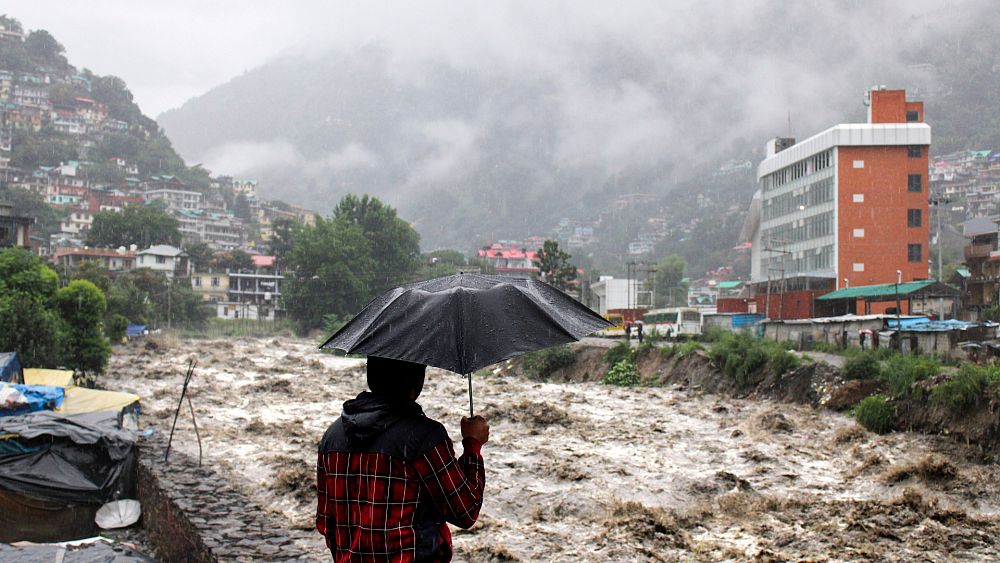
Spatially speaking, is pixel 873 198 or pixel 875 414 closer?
pixel 875 414

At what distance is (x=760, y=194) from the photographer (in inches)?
2329

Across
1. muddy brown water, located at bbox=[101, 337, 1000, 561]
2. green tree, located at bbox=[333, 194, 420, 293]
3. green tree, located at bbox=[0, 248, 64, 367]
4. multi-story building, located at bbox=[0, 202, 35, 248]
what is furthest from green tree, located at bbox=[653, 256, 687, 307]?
green tree, located at bbox=[0, 248, 64, 367]

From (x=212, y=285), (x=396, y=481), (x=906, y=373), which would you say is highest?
(x=212, y=285)

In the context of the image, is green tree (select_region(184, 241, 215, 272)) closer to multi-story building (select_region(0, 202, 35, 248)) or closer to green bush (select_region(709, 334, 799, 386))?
multi-story building (select_region(0, 202, 35, 248))

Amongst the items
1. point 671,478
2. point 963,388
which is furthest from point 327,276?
point 963,388

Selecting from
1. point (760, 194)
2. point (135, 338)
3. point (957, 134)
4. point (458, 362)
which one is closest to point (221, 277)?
point (135, 338)

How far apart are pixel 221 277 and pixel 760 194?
52.9 metres

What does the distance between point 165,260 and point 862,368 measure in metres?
71.7

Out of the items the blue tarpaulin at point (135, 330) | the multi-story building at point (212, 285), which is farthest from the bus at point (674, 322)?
the multi-story building at point (212, 285)

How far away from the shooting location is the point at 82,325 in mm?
26969

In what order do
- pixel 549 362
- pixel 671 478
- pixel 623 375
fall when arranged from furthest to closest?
pixel 549 362 → pixel 623 375 → pixel 671 478

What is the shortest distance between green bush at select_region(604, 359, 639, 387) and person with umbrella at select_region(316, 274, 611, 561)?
28.9 metres

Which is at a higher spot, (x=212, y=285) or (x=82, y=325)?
(x=212, y=285)

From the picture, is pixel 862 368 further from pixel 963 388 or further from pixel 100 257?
pixel 100 257
